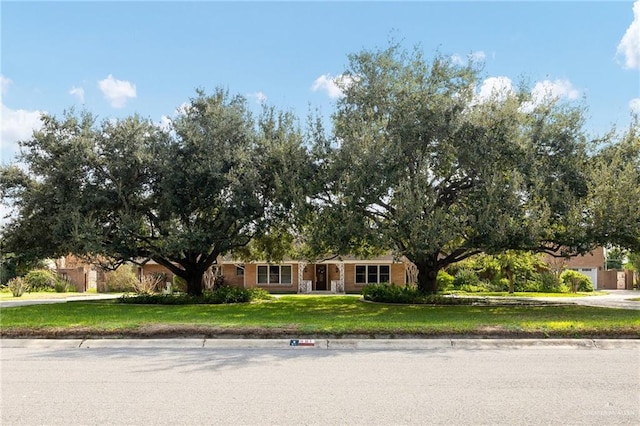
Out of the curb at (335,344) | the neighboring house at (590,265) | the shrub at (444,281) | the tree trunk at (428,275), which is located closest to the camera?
the curb at (335,344)

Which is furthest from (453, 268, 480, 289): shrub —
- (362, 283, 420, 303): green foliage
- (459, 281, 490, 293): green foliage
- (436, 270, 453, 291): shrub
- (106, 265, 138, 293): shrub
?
(106, 265, 138, 293): shrub

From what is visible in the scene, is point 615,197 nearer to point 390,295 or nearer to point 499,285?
point 390,295

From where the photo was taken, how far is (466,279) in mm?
37562

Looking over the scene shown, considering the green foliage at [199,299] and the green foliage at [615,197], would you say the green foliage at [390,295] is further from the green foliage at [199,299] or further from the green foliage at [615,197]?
the green foliage at [615,197]

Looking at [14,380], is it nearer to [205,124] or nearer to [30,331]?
[30,331]

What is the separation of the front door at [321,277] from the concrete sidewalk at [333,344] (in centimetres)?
2863

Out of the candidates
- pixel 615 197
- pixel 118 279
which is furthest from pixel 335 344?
pixel 118 279

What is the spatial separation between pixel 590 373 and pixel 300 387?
4.53m

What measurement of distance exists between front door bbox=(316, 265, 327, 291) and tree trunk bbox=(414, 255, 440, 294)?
1633 centimetres

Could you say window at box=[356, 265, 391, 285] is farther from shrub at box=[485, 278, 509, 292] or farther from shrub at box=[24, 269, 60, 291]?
shrub at box=[24, 269, 60, 291]

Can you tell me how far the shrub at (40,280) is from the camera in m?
38.9

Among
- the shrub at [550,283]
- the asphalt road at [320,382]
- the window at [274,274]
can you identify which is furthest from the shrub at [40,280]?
the shrub at [550,283]

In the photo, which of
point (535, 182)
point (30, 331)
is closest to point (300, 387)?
point (30, 331)

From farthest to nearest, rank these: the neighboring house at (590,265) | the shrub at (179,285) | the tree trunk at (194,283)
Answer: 1. the neighboring house at (590,265)
2. the shrub at (179,285)
3. the tree trunk at (194,283)
